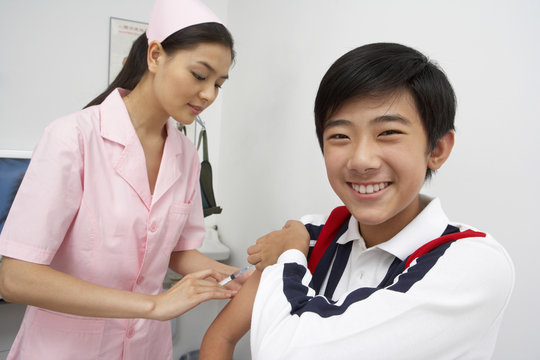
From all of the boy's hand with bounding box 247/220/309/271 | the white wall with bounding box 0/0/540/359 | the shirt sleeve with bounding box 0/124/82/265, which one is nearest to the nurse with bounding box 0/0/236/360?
the shirt sleeve with bounding box 0/124/82/265

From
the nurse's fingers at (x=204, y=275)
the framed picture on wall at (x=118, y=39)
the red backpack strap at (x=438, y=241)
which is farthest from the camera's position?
the framed picture on wall at (x=118, y=39)

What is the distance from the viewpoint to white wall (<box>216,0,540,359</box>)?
2.52 ft

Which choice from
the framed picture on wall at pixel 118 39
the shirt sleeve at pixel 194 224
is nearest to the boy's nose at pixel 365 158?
the shirt sleeve at pixel 194 224

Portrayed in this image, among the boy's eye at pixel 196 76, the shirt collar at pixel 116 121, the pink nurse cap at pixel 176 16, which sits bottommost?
the shirt collar at pixel 116 121

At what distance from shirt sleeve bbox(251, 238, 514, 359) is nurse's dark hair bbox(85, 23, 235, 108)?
769 millimetres

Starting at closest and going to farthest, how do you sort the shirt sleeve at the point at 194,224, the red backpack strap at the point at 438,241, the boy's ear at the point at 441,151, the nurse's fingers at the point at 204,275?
the red backpack strap at the point at 438,241 → the boy's ear at the point at 441,151 → the nurse's fingers at the point at 204,275 → the shirt sleeve at the point at 194,224

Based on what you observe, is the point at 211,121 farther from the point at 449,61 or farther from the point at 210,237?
the point at 449,61

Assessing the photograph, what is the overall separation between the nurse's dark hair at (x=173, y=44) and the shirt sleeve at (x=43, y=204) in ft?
1.01

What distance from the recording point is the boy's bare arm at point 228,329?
0.83 meters

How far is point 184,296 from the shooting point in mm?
911

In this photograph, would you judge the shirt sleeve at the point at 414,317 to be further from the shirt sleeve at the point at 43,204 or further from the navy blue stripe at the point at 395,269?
the shirt sleeve at the point at 43,204

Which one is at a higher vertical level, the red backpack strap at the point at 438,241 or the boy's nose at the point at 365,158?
the boy's nose at the point at 365,158

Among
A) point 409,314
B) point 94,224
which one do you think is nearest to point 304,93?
point 94,224

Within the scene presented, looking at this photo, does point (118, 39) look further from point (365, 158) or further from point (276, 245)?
point (365, 158)
